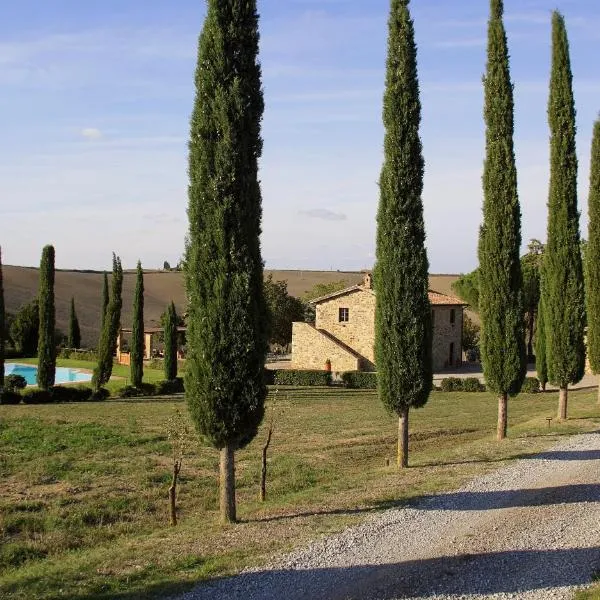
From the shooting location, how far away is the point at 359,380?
43.5m

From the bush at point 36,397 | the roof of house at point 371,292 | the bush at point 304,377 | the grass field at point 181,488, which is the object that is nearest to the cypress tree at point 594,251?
the grass field at point 181,488

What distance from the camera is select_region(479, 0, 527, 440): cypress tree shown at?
17500mm

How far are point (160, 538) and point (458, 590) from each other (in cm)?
406

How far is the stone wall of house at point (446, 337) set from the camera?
50969 millimetres

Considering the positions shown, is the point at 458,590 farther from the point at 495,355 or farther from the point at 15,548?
the point at 495,355

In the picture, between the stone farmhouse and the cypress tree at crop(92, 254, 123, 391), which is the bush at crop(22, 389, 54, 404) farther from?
the stone farmhouse

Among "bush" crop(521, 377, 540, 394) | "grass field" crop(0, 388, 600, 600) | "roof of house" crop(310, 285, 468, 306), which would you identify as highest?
"roof of house" crop(310, 285, 468, 306)

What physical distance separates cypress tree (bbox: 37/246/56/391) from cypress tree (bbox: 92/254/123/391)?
7.39ft

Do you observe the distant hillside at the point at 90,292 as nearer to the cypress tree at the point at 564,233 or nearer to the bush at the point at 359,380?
the bush at the point at 359,380

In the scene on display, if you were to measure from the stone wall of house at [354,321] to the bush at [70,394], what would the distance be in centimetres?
1874

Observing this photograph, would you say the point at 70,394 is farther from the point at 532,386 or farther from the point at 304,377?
the point at 532,386

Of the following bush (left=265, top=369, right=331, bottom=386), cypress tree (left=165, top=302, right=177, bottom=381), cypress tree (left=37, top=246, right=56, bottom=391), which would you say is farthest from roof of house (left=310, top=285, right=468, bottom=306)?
cypress tree (left=37, top=246, right=56, bottom=391)

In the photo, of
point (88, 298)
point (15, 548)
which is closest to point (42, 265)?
point (15, 548)

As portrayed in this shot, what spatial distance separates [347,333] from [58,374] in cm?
1996
